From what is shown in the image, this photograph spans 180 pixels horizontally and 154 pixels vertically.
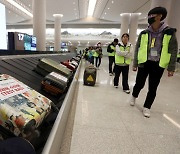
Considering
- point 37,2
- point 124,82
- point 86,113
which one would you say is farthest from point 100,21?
point 86,113

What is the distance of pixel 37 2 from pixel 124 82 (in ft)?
28.7

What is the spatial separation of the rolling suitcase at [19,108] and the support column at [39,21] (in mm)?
10445

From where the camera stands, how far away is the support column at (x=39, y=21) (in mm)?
10602

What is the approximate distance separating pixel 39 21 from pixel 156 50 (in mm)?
9717

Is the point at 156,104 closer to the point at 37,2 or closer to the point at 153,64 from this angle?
the point at 153,64

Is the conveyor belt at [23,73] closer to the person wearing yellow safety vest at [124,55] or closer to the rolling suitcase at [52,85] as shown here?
the rolling suitcase at [52,85]

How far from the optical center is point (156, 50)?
8.68 ft

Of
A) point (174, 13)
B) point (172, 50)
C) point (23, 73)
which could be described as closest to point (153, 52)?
point (172, 50)

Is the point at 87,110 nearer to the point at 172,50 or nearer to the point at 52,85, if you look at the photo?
the point at 52,85

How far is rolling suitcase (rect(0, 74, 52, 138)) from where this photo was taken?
0.93m

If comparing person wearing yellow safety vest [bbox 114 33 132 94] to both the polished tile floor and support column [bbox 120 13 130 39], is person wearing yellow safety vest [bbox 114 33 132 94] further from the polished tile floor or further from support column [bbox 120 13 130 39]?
support column [bbox 120 13 130 39]

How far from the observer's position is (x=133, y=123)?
2.33 metres

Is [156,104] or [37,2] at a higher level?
[37,2]

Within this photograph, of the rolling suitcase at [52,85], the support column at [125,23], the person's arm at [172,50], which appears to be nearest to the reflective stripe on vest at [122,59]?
the person's arm at [172,50]
